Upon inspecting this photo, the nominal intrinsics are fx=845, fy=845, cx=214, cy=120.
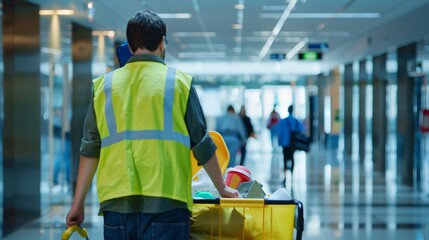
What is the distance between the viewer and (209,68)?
132ft

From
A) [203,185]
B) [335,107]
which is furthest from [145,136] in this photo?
[335,107]

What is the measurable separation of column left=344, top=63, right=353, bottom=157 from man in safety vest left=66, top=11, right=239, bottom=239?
2417cm

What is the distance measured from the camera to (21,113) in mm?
11930

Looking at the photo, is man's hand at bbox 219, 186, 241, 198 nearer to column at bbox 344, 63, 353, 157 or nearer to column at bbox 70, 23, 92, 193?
column at bbox 70, 23, 92, 193

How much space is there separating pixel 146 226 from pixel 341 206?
34.9 feet

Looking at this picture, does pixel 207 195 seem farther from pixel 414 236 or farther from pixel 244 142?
pixel 244 142

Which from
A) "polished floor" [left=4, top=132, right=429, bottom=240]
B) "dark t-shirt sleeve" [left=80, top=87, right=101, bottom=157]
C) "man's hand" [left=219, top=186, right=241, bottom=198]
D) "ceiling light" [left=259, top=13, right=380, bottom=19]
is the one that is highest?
"ceiling light" [left=259, top=13, right=380, bottom=19]

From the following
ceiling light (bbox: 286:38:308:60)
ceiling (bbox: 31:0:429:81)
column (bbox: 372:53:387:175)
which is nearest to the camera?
ceiling (bbox: 31:0:429:81)

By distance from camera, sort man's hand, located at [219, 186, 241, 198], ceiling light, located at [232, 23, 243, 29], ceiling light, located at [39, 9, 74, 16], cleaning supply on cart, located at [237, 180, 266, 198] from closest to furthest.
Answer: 1. man's hand, located at [219, 186, 241, 198]
2. cleaning supply on cart, located at [237, 180, 266, 198]
3. ceiling light, located at [39, 9, 74, 16]
4. ceiling light, located at [232, 23, 243, 29]

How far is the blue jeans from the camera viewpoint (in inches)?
127

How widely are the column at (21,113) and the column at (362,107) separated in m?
14.0

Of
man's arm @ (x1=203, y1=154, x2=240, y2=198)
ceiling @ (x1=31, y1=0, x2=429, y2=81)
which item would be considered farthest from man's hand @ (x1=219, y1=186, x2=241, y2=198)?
ceiling @ (x1=31, y1=0, x2=429, y2=81)

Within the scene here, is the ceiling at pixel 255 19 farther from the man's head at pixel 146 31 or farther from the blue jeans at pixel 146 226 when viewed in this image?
the blue jeans at pixel 146 226

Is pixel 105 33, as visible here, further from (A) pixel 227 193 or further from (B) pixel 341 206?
(A) pixel 227 193
